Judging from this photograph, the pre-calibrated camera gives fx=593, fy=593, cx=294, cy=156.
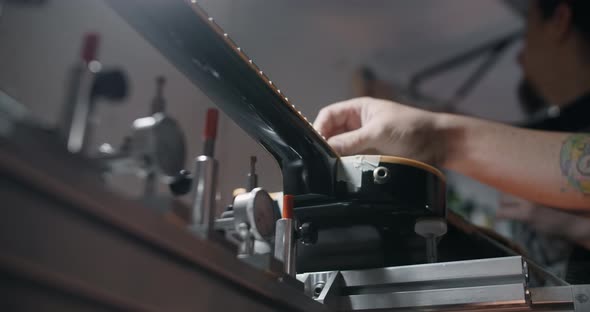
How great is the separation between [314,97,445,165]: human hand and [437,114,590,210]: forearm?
0.03 m

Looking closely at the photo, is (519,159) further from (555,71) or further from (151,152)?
(555,71)

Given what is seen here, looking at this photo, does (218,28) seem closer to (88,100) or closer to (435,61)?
(88,100)

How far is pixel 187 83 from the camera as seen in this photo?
54 centimetres

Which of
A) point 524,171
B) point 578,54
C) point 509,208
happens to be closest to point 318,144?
point 524,171

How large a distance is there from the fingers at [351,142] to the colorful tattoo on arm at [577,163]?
0.35m

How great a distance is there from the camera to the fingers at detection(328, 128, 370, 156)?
74cm

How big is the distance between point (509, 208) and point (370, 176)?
860mm

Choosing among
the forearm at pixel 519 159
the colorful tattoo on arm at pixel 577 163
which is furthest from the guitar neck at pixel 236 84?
the colorful tattoo on arm at pixel 577 163

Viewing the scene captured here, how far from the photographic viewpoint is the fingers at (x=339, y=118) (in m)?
0.85

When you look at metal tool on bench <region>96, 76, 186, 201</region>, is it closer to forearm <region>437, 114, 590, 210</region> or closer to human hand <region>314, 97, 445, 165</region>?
human hand <region>314, 97, 445, 165</region>

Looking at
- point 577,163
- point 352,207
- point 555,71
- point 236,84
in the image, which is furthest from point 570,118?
point 236,84

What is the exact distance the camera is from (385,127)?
812 mm

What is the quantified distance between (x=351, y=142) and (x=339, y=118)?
4.6 inches

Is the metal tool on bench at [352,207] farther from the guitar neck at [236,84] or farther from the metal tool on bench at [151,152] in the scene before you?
the metal tool on bench at [151,152]
